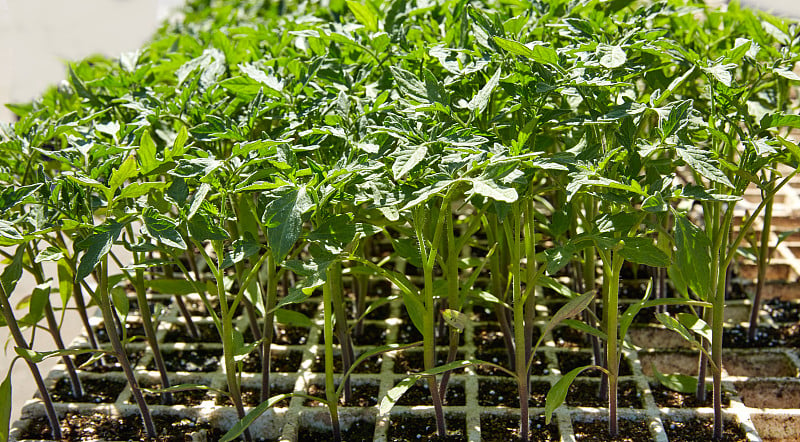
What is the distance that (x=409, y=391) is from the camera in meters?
1.56

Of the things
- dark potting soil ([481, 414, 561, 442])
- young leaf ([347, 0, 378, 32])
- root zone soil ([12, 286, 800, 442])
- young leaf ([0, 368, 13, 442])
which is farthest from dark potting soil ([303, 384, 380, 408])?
young leaf ([347, 0, 378, 32])

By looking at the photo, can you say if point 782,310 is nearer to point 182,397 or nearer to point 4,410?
point 182,397

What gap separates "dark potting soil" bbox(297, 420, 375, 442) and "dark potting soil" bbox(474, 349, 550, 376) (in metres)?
0.30

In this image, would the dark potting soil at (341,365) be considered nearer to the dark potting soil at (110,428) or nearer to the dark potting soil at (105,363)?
the dark potting soil at (110,428)

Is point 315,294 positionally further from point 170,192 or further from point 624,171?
point 624,171

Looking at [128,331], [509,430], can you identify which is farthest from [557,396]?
[128,331]

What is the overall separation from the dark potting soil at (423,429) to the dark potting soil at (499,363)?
8.2 inches

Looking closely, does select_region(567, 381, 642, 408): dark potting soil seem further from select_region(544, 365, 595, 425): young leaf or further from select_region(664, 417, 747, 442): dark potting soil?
select_region(544, 365, 595, 425): young leaf

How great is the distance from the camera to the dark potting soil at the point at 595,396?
150 centimetres

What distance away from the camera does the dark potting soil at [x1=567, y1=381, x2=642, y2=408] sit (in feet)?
4.91

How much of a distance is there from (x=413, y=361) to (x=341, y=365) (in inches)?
6.1

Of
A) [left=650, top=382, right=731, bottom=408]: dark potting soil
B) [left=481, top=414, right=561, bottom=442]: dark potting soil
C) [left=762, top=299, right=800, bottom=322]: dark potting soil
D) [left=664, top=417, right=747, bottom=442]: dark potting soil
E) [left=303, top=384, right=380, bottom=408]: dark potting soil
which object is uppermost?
[left=762, top=299, right=800, bottom=322]: dark potting soil

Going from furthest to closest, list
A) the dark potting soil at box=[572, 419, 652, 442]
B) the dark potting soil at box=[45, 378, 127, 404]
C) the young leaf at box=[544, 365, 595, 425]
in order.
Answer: the dark potting soil at box=[45, 378, 127, 404]
the dark potting soil at box=[572, 419, 652, 442]
the young leaf at box=[544, 365, 595, 425]

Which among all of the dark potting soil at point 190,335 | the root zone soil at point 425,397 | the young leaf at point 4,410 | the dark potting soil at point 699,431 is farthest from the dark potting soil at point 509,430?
the young leaf at point 4,410
